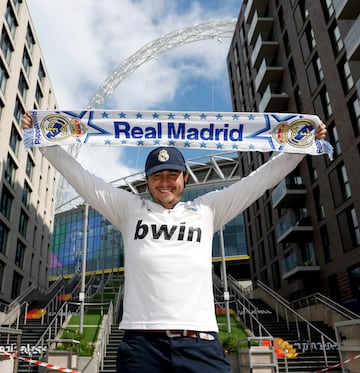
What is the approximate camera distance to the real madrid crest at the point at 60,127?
3438 millimetres

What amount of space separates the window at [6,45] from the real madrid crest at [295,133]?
3160 centimetres

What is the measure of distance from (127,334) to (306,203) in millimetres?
28847

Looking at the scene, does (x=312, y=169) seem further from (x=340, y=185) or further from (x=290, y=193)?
(x=340, y=185)

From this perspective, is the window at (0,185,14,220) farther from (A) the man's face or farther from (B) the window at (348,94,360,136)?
(A) the man's face

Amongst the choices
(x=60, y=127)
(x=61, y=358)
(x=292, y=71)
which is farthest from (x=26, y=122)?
(x=292, y=71)

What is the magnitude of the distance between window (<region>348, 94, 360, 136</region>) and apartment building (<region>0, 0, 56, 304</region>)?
76.0 feet

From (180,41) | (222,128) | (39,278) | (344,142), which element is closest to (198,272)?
(222,128)

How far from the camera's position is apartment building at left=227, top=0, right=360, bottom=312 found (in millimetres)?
22312

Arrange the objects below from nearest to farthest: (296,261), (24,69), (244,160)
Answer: (296,261)
(24,69)
(244,160)

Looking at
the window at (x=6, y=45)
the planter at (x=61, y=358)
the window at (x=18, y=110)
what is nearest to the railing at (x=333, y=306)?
the planter at (x=61, y=358)

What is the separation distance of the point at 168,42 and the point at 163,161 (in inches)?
2263

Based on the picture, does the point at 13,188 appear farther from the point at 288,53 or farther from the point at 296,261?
the point at 288,53

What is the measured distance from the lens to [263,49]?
117 ft

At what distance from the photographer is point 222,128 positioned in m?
3.87
